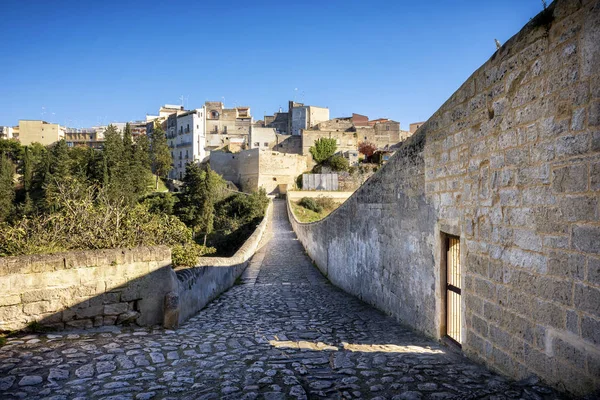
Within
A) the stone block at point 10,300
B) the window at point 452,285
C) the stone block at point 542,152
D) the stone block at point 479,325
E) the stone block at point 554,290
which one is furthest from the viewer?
the window at point 452,285

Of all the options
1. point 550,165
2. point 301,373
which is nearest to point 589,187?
point 550,165

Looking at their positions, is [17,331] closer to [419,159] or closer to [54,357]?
[54,357]

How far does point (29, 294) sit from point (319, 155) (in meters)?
57.2

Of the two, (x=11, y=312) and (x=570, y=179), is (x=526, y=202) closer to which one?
(x=570, y=179)

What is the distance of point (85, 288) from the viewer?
204 inches

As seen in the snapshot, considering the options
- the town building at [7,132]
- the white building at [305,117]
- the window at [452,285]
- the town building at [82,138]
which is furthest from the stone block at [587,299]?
the town building at [7,132]

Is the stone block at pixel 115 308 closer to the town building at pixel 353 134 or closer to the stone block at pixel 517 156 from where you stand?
the stone block at pixel 517 156

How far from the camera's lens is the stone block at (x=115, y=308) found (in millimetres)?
5352

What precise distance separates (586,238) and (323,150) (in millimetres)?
58982

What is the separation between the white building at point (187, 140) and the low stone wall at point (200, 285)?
61486 mm

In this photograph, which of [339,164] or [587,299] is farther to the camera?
[339,164]

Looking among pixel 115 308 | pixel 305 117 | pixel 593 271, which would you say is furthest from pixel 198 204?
pixel 305 117

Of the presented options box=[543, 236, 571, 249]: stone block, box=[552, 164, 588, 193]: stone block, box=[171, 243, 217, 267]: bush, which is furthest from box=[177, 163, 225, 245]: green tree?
box=[552, 164, 588, 193]: stone block

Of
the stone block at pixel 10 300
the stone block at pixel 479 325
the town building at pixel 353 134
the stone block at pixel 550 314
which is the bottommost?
the stone block at pixel 479 325
